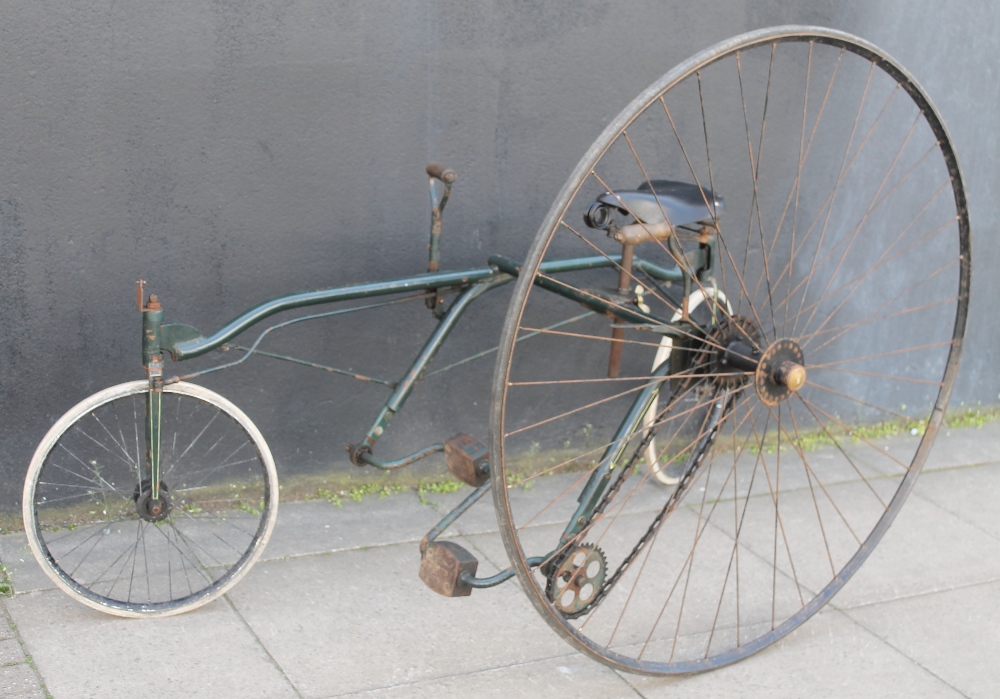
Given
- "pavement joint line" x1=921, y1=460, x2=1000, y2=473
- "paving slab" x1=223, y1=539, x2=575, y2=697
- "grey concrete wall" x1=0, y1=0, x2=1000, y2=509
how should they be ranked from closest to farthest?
"paving slab" x1=223, y1=539, x2=575, y2=697
"grey concrete wall" x1=0, y1=0, x2=1000, y2=509
"pavement joint line" x1=921, y1=460, x2=1000, y2=473

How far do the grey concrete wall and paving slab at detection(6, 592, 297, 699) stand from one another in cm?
71

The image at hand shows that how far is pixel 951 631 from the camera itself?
150 inches

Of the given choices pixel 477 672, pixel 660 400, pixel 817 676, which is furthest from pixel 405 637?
pixel 660 400

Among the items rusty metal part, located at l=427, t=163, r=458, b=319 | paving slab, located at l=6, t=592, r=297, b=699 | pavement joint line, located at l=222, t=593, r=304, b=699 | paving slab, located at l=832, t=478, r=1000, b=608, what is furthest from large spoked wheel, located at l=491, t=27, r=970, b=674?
paving slab, located at l=6, t=592, r=297, b=699

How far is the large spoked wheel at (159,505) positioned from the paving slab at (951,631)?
2105 mm

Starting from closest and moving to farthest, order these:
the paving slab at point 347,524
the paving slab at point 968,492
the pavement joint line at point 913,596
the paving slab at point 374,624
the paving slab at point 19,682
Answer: the paving slab at point 19,682 → the paving slab at point 374,624 → the pavement joint line at point 913,596 → the paving slab at point 347,524 → the paving slab at point 968,492

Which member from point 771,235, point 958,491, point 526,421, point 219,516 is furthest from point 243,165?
point 958,491

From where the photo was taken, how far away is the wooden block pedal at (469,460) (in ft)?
11.1

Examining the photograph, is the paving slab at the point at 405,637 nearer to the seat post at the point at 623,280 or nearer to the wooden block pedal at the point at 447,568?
the wooden block pedal at the point at 447,568

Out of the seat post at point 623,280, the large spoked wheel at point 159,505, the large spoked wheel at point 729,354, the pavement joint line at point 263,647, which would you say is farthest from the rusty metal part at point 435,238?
the pavement joint line at point 263,647

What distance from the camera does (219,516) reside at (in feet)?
13.7

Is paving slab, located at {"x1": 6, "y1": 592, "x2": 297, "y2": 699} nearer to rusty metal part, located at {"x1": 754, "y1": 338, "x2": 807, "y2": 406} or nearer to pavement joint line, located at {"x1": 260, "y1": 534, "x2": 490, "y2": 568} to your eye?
pavement joint line, located at {"x1": 260, "y1": 534, "x2": 490, "y2": 568}

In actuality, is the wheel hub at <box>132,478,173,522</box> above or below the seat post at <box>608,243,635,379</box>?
below

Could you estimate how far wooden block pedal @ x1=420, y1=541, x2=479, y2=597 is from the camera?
3.28 meters
